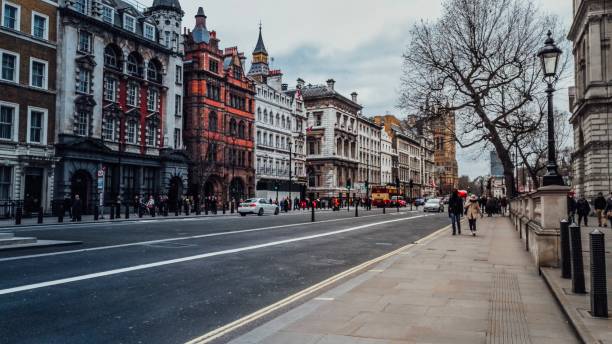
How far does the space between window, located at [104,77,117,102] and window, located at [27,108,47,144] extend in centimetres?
632

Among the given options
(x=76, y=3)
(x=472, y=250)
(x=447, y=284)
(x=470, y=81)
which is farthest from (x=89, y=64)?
(x=447, y=284)

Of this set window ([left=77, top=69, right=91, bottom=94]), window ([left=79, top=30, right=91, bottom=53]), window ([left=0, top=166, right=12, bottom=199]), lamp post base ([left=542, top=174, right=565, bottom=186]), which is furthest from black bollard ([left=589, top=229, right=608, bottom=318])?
window ([left=79, top=30, right=91, bottom=53])

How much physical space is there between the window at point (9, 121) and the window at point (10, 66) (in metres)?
1.81

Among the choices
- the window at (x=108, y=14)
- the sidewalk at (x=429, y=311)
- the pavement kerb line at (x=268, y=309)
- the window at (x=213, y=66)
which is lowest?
the pavement kerb line at (x=268, y=309)

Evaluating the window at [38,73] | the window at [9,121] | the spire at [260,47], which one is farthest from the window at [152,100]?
the spire at [260,47]

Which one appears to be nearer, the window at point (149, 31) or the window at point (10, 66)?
the window at point (10, 66)

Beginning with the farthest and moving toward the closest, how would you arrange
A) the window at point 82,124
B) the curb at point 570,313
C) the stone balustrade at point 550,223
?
the window at point 82,124, the stone balustrade at point 550,223, the curb at point 570,313

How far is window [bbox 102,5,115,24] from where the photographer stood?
128 feet

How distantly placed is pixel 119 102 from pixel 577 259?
39.5 metres

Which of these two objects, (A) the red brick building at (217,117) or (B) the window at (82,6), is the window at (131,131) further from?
(B) the window at (82,6)

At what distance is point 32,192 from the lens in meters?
32.7

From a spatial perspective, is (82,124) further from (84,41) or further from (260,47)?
(260,47)

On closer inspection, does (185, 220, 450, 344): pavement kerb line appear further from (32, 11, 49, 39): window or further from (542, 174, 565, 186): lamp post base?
(32, 11, 49, 39): window

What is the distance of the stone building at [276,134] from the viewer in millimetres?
61312
